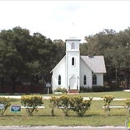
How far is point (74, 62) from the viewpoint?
61.7 metres

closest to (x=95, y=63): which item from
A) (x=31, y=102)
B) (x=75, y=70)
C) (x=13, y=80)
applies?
(x=75, y=70)

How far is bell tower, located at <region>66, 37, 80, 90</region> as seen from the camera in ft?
202

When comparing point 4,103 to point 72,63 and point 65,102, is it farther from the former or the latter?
point 72,63

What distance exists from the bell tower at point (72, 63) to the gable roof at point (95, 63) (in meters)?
4.23

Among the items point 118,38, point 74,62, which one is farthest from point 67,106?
point 118,38

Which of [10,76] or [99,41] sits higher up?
[99,41]

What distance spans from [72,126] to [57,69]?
154ft

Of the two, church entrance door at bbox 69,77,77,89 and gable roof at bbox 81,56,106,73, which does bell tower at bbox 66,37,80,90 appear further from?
gable roof at bbox 81,56,106,73

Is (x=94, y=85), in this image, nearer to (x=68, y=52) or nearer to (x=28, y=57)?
(x=68, y=52)

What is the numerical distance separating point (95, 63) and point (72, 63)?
Result: 692 cm

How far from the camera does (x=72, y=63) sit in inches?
2424

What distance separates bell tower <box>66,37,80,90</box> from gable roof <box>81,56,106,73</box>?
4.23 m

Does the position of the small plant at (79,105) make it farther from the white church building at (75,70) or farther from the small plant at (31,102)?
the white church building at (75,70)

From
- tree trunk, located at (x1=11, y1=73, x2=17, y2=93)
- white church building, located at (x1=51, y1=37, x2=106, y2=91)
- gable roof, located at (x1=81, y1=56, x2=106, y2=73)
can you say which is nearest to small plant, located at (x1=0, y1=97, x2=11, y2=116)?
white church building, located at (x1=51, y1=37, x2=106, y2=91)
